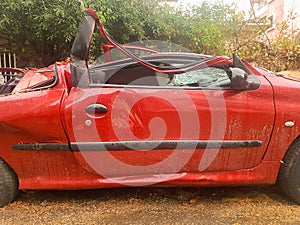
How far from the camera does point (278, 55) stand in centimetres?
679

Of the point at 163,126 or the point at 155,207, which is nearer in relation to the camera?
the point at 163,126

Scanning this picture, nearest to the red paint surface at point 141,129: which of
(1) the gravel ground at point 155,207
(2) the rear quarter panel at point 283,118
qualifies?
(2) the rear quarter panel at point 283,118

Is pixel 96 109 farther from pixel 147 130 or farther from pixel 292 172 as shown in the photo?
pixel 292 172

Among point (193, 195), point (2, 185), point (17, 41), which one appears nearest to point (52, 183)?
point (2, 185)

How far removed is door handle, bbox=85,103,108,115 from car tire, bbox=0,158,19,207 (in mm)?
813

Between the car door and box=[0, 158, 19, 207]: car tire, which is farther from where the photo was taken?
box=[0, 158, 19, 207]: car tire

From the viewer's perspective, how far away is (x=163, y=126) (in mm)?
2102

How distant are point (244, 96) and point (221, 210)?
91 centimetres

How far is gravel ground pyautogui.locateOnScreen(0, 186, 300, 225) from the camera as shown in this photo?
6.74 feet

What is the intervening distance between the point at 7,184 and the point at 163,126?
1.32 meters

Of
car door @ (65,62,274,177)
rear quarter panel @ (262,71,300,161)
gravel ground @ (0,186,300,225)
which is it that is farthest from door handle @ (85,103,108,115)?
rear quarter panel @ (262,71,300,161)

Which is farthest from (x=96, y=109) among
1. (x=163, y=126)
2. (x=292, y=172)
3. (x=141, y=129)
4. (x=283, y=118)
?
(x=292, y=172)

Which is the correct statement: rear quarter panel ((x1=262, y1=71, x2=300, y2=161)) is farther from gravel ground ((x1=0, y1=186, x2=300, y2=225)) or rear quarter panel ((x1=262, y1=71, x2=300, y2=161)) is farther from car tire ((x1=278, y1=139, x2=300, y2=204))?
gravel ground ((x1=0, y1=186, x2=300, y2=225))

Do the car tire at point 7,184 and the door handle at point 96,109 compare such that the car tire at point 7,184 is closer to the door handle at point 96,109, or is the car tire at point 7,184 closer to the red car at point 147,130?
the red car at point 147,130
